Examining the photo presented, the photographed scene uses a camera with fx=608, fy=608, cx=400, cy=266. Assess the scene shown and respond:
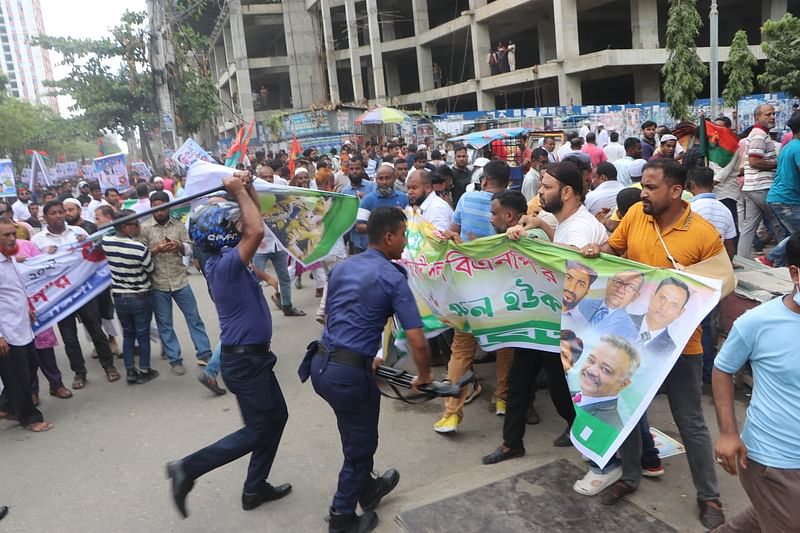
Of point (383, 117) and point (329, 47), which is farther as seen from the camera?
point (329, 47)

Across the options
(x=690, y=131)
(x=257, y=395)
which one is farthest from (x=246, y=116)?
(x=257, y=395)

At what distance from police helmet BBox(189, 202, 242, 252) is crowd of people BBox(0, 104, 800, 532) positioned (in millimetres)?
22

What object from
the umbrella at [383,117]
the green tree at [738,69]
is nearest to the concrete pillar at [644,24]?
the green tree at [738,69]

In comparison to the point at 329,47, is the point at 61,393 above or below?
below

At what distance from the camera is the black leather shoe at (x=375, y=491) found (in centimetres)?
371

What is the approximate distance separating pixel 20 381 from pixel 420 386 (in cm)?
410

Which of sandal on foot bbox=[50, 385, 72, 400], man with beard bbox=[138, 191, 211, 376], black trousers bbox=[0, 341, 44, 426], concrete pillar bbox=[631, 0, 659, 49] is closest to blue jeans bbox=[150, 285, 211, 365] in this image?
man with beard bbox=[138, 191, 211, 376]

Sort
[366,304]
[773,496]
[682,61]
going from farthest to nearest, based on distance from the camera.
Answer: [682,61] → [366,304] → [773,496]

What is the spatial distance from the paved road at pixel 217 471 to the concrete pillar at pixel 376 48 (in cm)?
3243

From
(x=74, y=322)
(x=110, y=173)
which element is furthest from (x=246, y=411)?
(x=110, y=173)

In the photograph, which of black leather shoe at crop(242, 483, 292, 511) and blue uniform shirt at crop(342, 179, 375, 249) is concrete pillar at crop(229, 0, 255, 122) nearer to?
blue uniform shirt at crop(342, 179, 375, 249)

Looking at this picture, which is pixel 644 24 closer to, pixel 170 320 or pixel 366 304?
pixel 170 320

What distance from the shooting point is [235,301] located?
3.74 metres

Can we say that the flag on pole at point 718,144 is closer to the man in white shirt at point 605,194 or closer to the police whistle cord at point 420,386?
the man in white shirt at point 605,194
